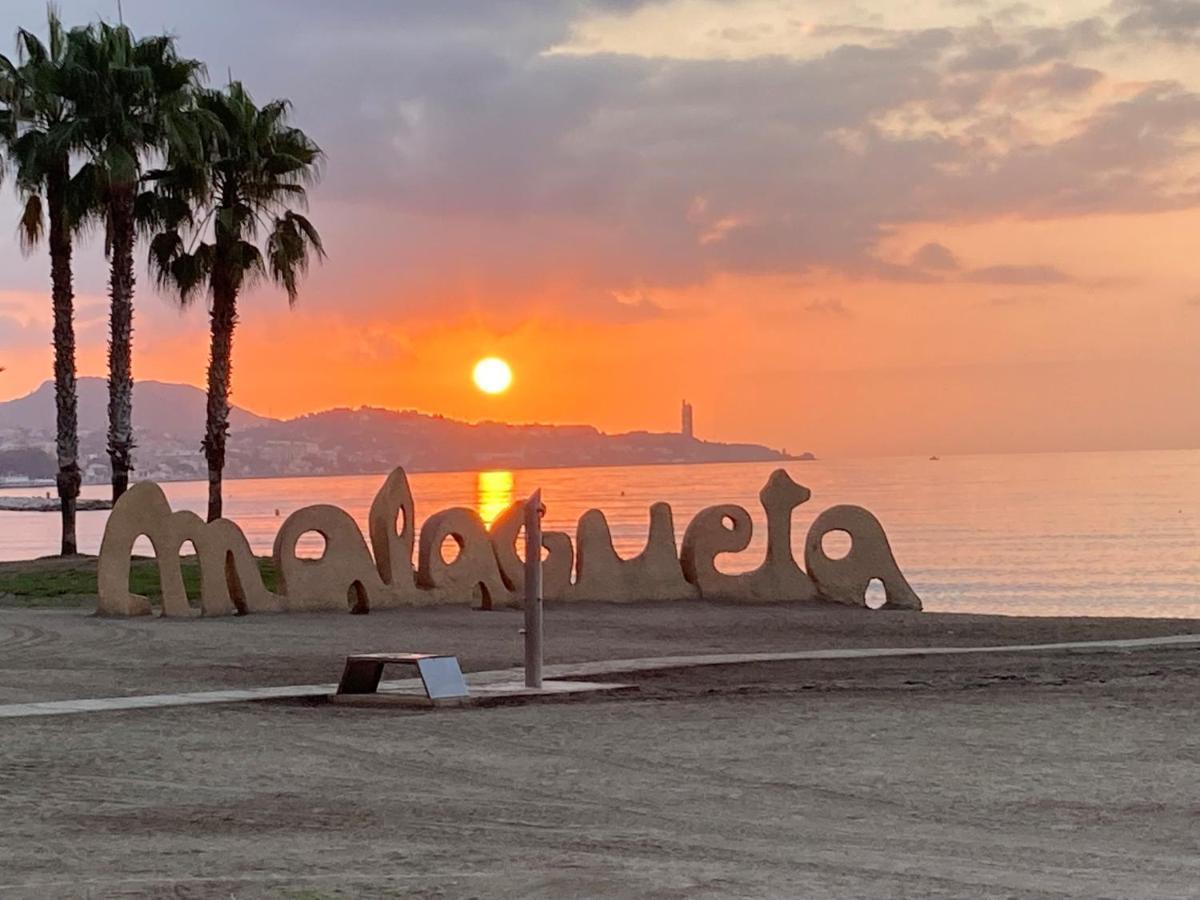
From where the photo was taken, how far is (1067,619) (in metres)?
26.4

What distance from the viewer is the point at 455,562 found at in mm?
27828

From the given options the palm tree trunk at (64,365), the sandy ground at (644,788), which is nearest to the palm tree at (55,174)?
the palm tree trunk at (64,365)

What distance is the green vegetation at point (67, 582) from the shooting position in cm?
2978

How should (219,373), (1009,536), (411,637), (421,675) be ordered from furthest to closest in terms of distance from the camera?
1. (1009,536)
2. (219,373)
3. (411,637)
4. (421,675)

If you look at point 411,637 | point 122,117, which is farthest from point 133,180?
point 411,637

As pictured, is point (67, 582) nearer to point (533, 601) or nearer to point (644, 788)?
point (533, 601)

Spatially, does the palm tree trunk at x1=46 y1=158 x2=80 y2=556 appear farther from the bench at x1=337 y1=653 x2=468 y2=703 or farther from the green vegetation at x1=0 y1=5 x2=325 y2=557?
the bench at x1=337 y1=653 x2=468 y2=703

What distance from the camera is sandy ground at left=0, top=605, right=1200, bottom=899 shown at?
8.09 metres

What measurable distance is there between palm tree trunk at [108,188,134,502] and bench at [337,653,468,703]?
73.1ft

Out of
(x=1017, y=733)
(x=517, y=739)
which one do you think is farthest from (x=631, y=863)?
(x=1017, y=733)

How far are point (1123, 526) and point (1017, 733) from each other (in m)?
82.1

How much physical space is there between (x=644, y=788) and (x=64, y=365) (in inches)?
1195

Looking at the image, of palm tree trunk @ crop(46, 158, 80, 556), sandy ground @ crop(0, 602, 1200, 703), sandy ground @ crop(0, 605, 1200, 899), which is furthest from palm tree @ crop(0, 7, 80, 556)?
sandy ground @ crop(0, 605, 1200, 899)

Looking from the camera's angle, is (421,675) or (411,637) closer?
(421,675)
